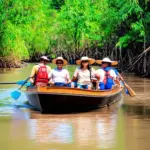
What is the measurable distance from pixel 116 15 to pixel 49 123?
1840 centimetres

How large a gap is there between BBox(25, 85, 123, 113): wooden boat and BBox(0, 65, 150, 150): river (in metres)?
0.26

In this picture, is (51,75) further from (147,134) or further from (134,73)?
(134,73)

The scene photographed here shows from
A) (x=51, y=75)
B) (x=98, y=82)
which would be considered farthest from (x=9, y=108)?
(x=98, y=82)

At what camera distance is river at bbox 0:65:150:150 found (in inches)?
345

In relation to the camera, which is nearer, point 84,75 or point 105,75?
point 84,75

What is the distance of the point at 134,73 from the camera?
94.2ft

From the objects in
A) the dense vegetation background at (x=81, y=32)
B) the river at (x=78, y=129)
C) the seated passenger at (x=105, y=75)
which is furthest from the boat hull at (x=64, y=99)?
the dense vegetation background at (x=81, y=32)

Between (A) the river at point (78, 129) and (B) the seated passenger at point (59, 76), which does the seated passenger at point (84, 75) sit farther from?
(A) the river at point (78, 129)

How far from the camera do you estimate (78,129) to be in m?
10.2

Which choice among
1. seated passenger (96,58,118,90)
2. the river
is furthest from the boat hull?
seated passenger (96,58,118,90)

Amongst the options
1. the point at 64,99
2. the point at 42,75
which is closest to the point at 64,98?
the point at 64,99

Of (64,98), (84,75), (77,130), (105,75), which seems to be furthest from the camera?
(105,75)

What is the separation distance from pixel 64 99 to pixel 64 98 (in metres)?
0.05

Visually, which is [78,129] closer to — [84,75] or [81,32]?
[84,75]
